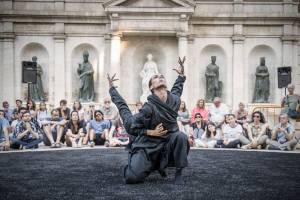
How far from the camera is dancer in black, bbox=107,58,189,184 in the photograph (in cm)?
632

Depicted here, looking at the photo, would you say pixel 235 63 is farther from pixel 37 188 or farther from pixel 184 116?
pixel 37 188

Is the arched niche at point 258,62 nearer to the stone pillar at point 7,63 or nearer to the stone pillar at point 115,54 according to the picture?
the stone pillar at point 115,54

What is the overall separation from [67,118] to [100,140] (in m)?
1.75

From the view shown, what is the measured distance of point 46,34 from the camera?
21594 millimetres

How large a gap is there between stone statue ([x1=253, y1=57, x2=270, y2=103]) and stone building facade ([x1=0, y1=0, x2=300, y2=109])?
0.39 metres

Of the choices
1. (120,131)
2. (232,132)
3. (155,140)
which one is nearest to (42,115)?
(120,131)

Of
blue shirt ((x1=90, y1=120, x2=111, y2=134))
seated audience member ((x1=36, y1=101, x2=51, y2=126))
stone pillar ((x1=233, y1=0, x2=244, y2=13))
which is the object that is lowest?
blue shirt ((x1=90, y1=120, x2=111, y2=134))

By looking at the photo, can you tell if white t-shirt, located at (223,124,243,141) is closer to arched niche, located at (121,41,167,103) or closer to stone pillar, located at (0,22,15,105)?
arched niche, located at (121,41,167,103)

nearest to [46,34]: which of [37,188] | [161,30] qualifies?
[161,30]

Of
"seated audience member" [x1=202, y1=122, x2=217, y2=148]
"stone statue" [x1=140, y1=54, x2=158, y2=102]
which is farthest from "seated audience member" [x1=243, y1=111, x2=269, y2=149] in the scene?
"stone statue" [x1=140, y1=54, x2=158, y2=102]

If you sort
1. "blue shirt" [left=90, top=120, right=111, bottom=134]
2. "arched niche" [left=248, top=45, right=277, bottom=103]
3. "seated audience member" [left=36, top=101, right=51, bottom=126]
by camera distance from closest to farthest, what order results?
"blue shirt" [left=90, top=120, right=111, bottom=134] → "seated audience member" [left=36, top=101, right=51, bottom=126] → "arched niche" [left=248, top=45, right=277, bottom=103]

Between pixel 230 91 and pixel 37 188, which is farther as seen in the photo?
pixel 230 91

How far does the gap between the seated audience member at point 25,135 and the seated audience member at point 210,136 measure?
501cm

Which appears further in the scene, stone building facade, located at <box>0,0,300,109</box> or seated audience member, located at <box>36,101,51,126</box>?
stone building facade, located at <box>0,0,300,109</box>
